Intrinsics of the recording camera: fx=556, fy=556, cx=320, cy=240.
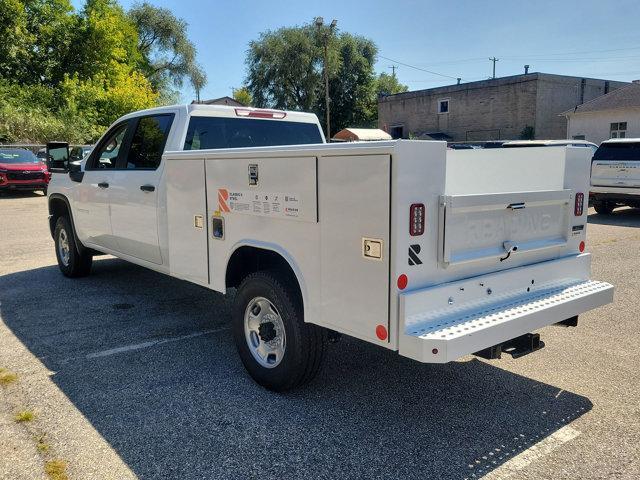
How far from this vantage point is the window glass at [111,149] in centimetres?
621

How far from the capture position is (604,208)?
631 inches

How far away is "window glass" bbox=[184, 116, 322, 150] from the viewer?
5438 millimetres

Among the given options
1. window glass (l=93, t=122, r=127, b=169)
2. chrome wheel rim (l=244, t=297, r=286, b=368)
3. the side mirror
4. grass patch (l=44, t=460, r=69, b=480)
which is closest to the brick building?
the side mirror

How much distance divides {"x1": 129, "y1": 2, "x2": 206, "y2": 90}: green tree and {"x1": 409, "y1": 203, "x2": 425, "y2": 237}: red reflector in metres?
52.4

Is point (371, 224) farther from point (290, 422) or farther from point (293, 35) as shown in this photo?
point (293, 35)

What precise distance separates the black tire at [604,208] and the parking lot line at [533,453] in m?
14.1

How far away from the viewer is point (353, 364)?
4.68 m

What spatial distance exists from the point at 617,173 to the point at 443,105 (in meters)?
26.3

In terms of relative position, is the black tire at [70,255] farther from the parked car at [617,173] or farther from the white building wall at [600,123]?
the white building wall at [600,123]

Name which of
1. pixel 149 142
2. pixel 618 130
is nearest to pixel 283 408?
pixel 149 142

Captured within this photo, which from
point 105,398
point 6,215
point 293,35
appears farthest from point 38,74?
point 105,398

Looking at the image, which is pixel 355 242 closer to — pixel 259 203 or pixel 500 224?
pixel 259 203

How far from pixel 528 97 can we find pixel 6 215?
29892mm

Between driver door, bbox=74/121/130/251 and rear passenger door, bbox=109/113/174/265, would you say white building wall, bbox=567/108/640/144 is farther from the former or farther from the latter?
rear passenger door, bbox=109/113/174/265
